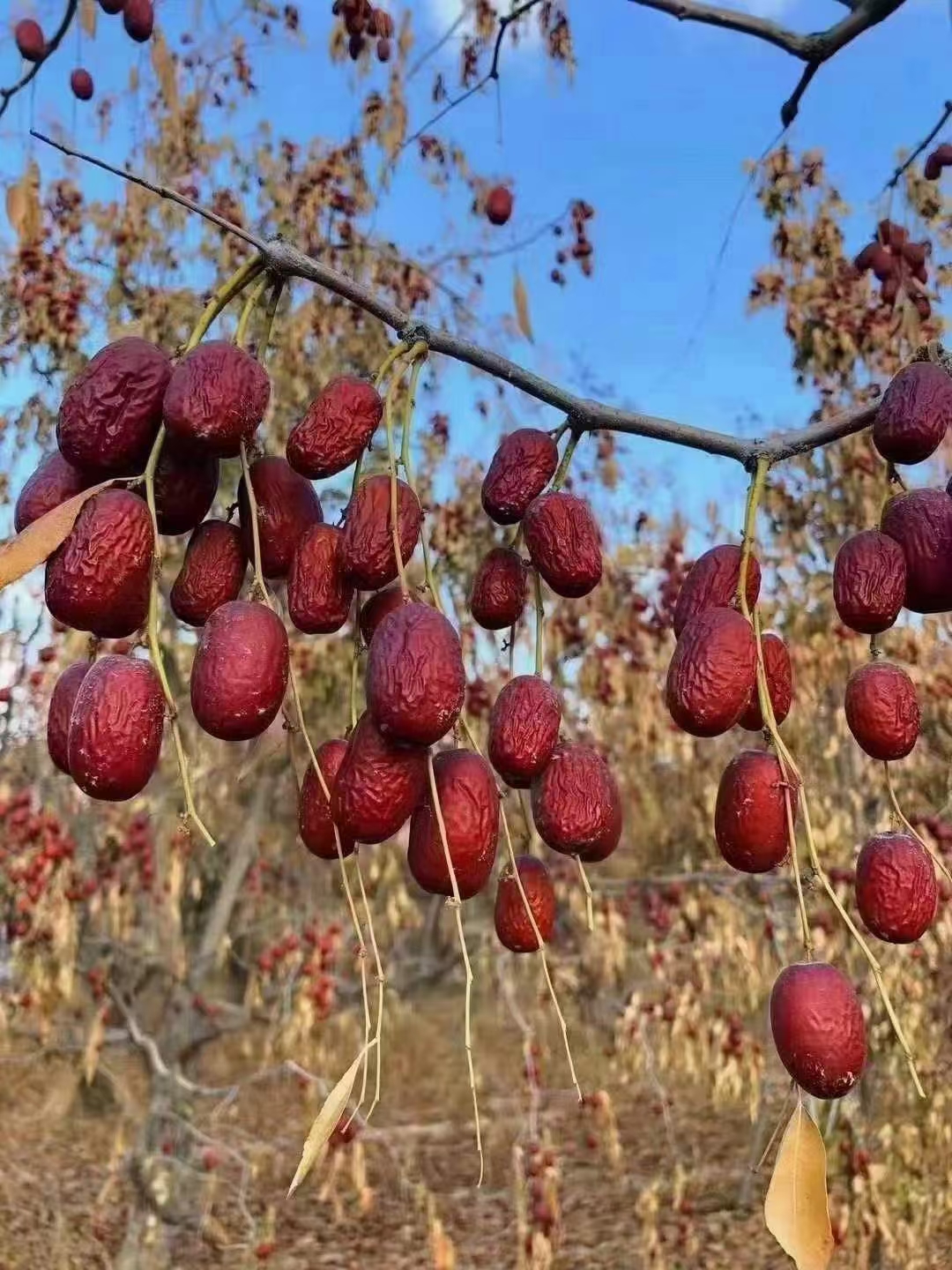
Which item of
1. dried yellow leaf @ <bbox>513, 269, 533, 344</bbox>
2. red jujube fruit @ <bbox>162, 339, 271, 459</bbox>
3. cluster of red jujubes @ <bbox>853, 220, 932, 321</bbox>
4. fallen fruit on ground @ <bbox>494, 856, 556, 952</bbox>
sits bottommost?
fallen fruit on ground @ <bbox>494, 856, 556, 952</bbox>

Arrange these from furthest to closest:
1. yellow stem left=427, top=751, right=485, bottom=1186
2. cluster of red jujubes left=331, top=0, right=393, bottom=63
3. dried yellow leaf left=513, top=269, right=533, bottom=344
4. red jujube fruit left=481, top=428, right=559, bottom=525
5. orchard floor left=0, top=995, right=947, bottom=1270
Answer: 1. orchard floor left=0, top=995, right=947, bottom=1270
2. cluster of red jujubes left=331, top=0, right=393, bottom=63
3. dried yellow leaf left=513, top=269, right=533, bottom=344
4. red jujube fruit left=481, top=428, right=559, bottom=525
5. yellow stem left=427, top=751, right=485, bottom=1186

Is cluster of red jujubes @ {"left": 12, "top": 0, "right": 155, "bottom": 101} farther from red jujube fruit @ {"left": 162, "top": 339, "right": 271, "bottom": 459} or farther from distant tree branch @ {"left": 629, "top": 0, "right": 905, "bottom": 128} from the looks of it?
red jujube fruit @ {"left": 162, "top": 339, "right": 271, "bottom": 459}

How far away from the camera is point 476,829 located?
0.78 metres

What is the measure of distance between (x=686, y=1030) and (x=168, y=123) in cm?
481

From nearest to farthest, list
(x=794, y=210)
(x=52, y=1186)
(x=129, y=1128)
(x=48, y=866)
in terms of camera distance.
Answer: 1. (x=48, y=866)
2. (x=794, y=210)
3. (x=52, y=1186)
4. (x=129, y=1128)

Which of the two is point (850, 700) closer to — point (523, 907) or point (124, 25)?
point (523, 907)

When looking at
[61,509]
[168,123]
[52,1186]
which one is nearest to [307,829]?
[61,509]

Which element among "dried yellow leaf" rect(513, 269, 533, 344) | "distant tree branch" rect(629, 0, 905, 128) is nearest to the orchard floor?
"dried yellow leaf" rect(513, 269, 533, 344)

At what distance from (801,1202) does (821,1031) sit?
0.38ft

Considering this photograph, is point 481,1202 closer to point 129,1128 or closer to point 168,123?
point 129,1128

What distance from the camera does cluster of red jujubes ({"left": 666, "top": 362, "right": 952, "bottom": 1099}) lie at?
788mm

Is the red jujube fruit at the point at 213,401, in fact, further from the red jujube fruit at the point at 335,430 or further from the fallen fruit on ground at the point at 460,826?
the fallen fruit on ground at the point at 460,826

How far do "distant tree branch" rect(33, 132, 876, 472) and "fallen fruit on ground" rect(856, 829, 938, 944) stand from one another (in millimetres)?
350

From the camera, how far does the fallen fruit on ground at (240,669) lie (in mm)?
767
